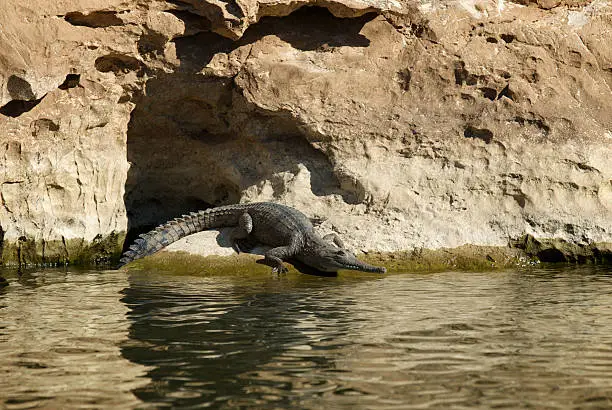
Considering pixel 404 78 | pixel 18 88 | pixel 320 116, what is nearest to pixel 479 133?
pixel 404 78

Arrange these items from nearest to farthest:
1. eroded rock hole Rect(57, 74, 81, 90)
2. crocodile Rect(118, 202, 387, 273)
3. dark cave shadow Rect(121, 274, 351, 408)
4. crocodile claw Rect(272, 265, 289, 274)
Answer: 1. dark cave shadow Rect(121, 274, 351, 408)
2. crocodile Rect(118, 202, 387, 273)
3. crocodile claw Rect(272, 265, 289, 274)
4. eroded rock hole Rect(57, 74, 81, 90)

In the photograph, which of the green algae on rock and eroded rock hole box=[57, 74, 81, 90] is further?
eroded rock hole box=[57, 74, 81, 90]

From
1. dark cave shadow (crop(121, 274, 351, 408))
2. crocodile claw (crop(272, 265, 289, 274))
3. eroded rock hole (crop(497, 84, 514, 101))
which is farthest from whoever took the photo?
eroded rock hole (crop(497, 84, 514, 101))

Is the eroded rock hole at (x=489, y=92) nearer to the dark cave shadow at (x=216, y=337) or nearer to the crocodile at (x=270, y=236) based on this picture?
the crocodile at (x=270, y=236)

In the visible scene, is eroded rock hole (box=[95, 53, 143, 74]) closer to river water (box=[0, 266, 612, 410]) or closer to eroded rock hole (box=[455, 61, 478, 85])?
river water (box=[0, 266, 612, 410])

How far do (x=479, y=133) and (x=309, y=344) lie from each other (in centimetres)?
641

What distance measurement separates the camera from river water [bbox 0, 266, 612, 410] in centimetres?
473

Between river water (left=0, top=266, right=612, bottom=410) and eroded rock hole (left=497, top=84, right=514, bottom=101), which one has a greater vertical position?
eroded rock hole (left=497, top=84, right=514, bottom=101)

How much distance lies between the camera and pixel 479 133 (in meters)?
11.6

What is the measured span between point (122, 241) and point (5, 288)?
3.23m

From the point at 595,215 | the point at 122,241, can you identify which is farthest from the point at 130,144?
the point at 595,215

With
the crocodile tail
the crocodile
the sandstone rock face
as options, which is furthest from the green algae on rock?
the crocodile

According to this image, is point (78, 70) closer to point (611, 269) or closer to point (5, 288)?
point (5, 288)

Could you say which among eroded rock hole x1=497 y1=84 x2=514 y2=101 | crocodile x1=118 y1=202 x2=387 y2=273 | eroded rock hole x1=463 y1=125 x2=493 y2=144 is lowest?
crocodile x1=118 y1=202 x2=387 y2=273
